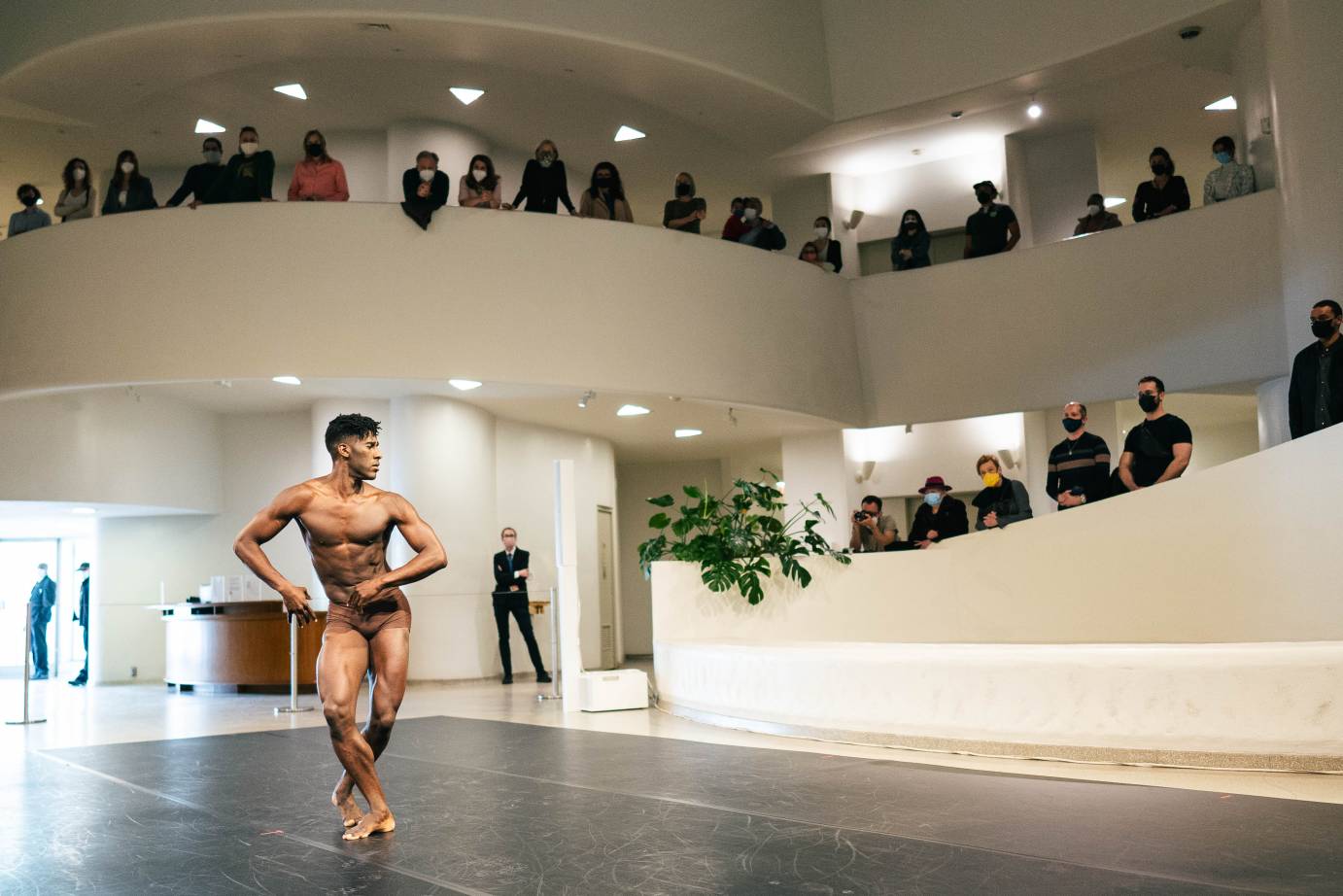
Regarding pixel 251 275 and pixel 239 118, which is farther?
pixel 239 118

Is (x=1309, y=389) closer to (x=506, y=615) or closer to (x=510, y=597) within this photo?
(x=510, y=597)

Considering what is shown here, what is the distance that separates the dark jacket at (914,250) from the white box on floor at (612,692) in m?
7.50

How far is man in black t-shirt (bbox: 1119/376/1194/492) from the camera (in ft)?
28.1

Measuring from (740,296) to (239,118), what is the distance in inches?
266

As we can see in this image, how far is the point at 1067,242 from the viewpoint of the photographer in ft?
47.9

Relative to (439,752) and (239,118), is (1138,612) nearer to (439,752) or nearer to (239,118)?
(439,752)

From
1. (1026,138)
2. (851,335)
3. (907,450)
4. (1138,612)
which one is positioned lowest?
(1138,612)

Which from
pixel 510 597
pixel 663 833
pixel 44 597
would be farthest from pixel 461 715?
pixel 44 597

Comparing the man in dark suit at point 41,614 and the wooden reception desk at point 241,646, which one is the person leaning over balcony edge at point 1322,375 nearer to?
the wooden reception desk at point 241,646

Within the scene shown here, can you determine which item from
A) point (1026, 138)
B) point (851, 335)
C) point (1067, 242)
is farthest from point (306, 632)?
point (1026, 138)

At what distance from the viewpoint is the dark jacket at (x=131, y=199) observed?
41.8 ft

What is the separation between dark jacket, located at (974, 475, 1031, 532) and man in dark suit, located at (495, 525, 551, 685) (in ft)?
20.1

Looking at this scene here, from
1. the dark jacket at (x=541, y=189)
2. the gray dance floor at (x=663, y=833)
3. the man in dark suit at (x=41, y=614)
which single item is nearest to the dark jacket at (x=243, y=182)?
the dark jacket at (x=541, y=189)

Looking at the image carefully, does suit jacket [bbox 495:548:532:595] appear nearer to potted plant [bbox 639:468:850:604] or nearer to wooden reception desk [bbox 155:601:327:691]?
wooden reception desk [bbox 155:601:327:691]
